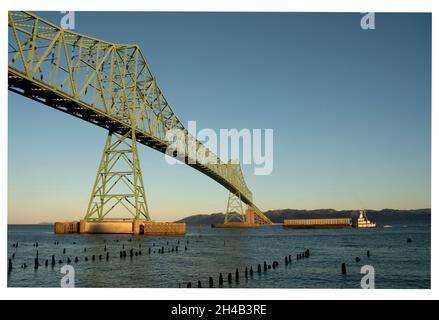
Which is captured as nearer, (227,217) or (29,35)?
(29,35)

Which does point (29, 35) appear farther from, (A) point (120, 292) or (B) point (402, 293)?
(B) point (402, 293)

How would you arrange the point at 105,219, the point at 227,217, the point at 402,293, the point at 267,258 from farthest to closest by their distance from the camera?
the point at 227,217
the point at 105,219
the point at 267,258
the point at 402,293

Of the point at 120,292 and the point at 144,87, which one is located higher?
the point at 144,87

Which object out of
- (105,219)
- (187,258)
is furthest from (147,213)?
(187,258)

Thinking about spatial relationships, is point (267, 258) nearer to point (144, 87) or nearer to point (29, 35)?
point (29, 35)

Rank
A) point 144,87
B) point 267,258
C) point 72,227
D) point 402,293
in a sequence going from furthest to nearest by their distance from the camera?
point 144,87 → point 72,227 → point 267,258 → point 402,293

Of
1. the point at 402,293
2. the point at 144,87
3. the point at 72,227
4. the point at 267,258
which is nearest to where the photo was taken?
the point at 402,293

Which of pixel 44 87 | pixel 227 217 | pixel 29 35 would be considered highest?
pixel 29 35
